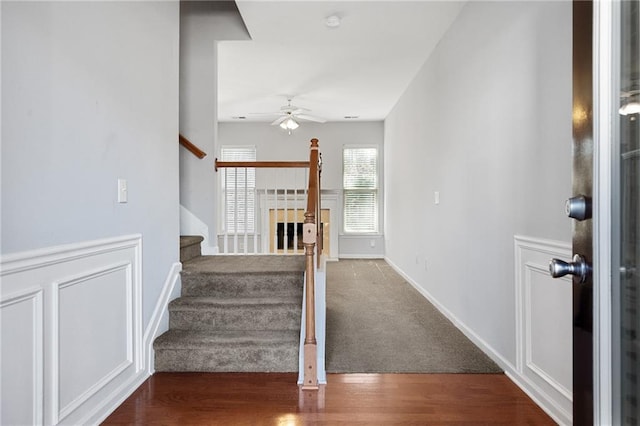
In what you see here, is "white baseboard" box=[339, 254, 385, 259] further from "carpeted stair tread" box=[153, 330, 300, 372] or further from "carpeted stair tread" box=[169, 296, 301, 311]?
"carpeted stair tread" box=[153, 330, 300, 372]

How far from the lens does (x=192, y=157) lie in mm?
3494

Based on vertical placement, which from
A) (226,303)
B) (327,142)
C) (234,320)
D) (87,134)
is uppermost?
(327,142)

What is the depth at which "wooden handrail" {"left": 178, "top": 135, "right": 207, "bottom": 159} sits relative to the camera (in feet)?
10.9

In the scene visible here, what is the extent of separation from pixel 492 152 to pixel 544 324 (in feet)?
3.63

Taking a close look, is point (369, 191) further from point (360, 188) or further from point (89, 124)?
point (89, 124)

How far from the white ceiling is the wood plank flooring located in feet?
9.12

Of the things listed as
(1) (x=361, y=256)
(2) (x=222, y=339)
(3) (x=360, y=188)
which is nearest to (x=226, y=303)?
(2) (x=222, y=339)

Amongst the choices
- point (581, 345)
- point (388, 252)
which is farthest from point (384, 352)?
point (388, 252)

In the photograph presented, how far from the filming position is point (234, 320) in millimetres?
2428

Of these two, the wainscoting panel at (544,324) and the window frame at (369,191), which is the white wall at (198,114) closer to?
the wainscoting panel at (544,324)

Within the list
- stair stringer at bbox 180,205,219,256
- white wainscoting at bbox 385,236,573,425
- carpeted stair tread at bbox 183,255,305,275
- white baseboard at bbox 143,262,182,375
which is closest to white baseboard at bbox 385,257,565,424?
white wainscoting at bbox 385,236,573,425

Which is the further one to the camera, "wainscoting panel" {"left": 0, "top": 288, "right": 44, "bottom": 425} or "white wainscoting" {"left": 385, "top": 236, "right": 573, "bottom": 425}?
"white wainscoting" {"left": 385, "top": 236, "right": 573, "bottom": 425}

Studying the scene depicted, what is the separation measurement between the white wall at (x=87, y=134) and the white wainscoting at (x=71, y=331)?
0.05 feet

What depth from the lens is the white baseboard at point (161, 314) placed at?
2.18 metres
